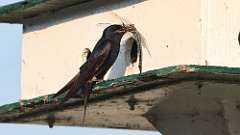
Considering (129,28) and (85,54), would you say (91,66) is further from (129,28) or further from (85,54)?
(85,54)

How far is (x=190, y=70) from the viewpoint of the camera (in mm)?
9023

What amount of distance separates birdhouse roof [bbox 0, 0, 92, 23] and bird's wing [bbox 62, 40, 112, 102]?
2.50 feet

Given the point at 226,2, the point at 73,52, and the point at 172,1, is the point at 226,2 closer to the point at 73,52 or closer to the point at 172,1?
the point at 172,1

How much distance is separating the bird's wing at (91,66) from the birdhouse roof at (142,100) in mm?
99

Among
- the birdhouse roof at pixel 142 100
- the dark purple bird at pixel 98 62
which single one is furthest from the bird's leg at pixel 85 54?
the dark purple bird at pixel 98 62

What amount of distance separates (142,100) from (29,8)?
45.4 inches

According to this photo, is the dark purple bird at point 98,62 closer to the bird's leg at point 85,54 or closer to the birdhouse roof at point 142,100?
the birdhouse roof at point 142,100

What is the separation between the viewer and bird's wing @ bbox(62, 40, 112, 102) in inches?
378

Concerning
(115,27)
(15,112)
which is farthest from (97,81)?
(15,112)

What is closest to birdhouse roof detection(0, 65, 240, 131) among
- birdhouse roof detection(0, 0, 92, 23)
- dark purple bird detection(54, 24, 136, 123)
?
dark purple bird detection(54, 24, 136, 123)

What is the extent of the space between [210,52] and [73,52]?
59.5 inches

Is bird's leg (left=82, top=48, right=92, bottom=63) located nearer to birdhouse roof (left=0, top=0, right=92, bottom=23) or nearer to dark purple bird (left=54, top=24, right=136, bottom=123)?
birdhouse roof (left=0, top=0, right=92, bottom=23)

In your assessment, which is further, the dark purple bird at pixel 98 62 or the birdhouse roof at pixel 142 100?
the dark purple bird at pixel 98 62

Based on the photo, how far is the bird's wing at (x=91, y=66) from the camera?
9609 millimetres
